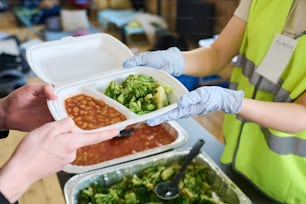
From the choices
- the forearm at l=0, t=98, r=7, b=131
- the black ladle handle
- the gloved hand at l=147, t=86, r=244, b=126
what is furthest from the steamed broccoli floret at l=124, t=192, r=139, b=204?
the forearm at l=0, t=98, r=7, b=131

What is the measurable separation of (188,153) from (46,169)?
0.55 meters

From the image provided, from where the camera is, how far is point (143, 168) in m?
1.13

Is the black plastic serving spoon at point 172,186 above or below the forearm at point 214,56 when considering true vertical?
below

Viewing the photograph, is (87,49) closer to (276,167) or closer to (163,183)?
(163,183)

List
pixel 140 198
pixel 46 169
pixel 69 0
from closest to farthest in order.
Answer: pixel 46 169 → pixel 140 198 → pixel 69 0

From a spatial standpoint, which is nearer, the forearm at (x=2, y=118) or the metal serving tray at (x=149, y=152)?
the forearm at (x=2, y=118)

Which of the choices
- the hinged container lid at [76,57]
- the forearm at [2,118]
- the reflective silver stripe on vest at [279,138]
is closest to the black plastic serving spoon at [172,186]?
the reflective silver stripe on vest at [279,138]

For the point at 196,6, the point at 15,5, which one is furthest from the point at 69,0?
the point at 196,6

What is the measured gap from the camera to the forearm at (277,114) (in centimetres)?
90

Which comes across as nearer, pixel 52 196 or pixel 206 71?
pixel 52 196

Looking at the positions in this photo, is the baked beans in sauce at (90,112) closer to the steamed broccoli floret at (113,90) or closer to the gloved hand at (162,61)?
the steamed broccoli floret at (113,90)

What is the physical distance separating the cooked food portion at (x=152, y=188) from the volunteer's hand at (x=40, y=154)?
34 centimetres

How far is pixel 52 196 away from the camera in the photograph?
1.10 meters

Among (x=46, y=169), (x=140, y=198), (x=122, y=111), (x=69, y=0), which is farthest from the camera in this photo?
(x=69, y=0)
